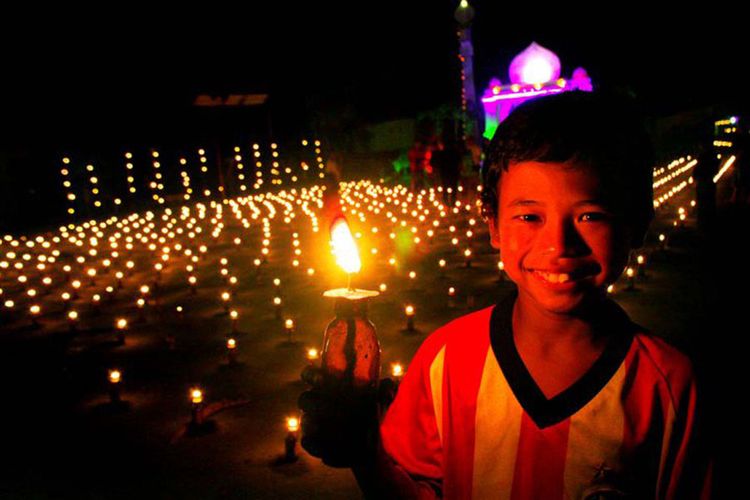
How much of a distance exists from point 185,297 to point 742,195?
1307 centimetres

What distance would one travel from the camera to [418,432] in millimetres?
1856

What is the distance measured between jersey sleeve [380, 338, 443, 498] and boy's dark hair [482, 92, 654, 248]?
735mm

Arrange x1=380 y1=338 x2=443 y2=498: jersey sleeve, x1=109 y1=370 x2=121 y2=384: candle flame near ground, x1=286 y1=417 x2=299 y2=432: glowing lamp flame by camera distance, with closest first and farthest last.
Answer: x1=380 y1=338 x2=443 y2=498: jersey sleeve
x1=286 y1=417 x2=299 y2=432: glowing lamp flame
x1=109 y1=370 x2=121 y2=384: candle flame near ground

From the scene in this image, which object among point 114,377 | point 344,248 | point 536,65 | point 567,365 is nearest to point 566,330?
point 567,365

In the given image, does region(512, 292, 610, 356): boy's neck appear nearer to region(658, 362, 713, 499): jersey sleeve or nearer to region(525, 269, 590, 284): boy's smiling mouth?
region(525, 269, 590, 284): boy's smiling mouth

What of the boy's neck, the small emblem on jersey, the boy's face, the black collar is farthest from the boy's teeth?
the small emblem on jersey

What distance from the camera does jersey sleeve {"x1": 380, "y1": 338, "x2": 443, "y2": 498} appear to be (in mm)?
1830

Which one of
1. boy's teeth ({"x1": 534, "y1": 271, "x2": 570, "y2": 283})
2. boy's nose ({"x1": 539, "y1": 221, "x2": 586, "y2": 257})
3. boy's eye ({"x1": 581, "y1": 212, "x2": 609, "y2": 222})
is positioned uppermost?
boy's eye ({"x1": 581, "y1": 212, "x2": 609, "y2": 222})

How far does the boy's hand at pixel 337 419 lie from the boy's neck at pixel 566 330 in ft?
2.08

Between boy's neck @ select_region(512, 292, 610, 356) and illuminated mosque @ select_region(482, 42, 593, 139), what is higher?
illuminated mosque @ select_region(482, 42, 593, 139)

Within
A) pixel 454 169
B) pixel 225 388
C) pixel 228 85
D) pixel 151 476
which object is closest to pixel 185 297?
pixel 225 388

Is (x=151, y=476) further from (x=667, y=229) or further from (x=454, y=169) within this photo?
(x=454, y=169)

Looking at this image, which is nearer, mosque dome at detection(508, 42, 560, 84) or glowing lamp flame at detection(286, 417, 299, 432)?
glowing lamp flame at detection(286, 417, 299, 432)

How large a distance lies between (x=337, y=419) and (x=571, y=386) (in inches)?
30.4
